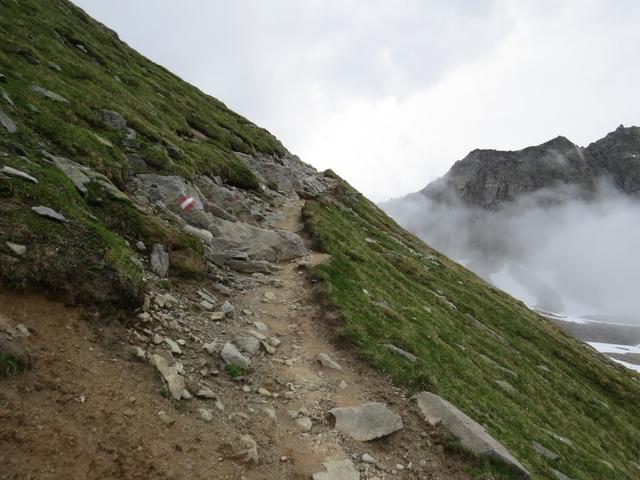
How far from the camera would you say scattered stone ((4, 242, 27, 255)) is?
1072cm

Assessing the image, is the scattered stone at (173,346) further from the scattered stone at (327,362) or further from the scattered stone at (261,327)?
the scattered stone at (327,362)

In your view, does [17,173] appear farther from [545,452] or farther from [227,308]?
[545,452]

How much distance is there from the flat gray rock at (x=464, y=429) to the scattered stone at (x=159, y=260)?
36.1 feet

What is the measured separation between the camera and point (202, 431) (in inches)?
404

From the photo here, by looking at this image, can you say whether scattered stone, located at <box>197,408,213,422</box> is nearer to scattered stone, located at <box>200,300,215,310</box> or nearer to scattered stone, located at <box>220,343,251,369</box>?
scattered stone, located at <box>220,343,251,369</box>

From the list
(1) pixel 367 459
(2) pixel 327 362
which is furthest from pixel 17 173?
(1) pixel 367 459

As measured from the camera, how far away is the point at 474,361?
25672mm

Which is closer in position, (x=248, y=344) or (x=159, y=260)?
(x=248, y=344)

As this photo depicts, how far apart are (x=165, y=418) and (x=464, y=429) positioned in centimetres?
989

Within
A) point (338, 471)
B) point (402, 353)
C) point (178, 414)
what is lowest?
point (178, 414)

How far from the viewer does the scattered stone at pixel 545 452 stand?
1824 cm

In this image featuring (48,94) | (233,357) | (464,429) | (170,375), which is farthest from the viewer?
(48,94)

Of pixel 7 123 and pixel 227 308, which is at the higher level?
pixel 7 123

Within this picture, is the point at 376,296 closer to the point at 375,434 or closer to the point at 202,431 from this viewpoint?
the point at 375,434
